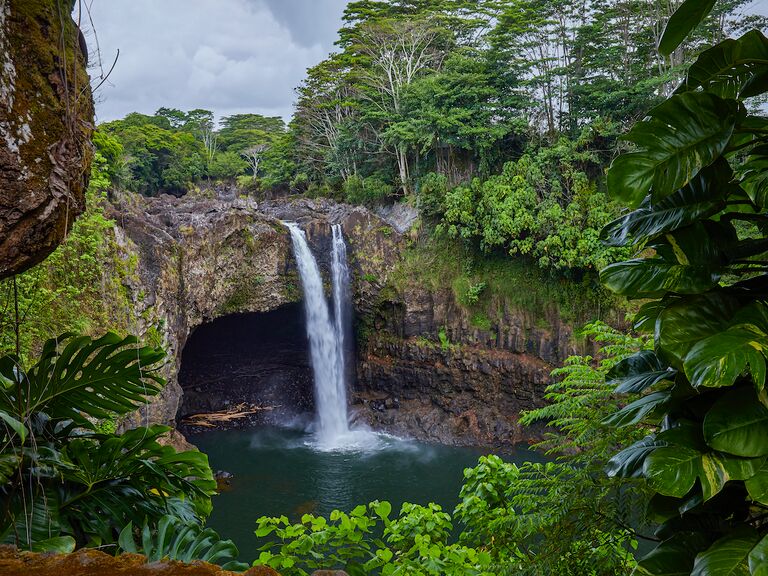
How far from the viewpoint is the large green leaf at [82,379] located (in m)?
2.21

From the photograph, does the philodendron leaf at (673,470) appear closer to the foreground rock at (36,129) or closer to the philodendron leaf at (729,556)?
the philodendron leaf at (729,556)

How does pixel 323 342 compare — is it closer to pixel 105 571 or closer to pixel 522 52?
pixel 522 52

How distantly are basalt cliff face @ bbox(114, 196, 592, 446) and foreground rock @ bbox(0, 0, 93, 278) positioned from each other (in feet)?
29.2

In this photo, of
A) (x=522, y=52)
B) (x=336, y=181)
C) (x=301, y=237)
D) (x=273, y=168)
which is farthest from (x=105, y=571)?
(x=273, y=168)

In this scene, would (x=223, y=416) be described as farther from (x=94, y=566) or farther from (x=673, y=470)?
(x=673, y=470)

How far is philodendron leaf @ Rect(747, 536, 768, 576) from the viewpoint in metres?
1.10

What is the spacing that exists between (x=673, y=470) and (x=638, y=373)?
480 mm

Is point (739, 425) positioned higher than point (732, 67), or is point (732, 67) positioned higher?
point (732, 67)

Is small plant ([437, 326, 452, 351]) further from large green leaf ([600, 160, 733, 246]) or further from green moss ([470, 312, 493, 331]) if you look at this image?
large green leaf ([600, 160, 733, 246])

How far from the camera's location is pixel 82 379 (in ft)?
7.58

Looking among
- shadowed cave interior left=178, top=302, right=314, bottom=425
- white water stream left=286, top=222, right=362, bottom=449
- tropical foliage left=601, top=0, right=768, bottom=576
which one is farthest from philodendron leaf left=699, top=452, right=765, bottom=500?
shadowed cave interior left=178, top=302, right=314, bottom=425

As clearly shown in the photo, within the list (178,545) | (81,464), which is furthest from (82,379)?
(178,545)

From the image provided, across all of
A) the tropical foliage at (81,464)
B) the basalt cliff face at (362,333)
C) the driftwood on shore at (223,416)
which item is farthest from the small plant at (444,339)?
the tropical foliage at (81,464)

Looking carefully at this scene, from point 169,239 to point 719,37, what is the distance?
1205 cm
